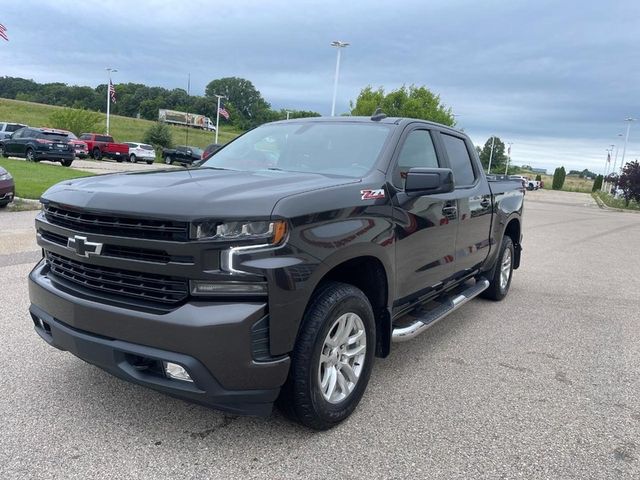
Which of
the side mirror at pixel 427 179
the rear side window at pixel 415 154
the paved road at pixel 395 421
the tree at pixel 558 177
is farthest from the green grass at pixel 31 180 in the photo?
the tree at pixel 558 177

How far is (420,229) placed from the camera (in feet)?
12.5

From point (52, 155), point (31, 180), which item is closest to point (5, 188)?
point (31, 180)

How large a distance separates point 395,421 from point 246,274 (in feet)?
4.80

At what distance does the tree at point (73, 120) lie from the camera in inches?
1756

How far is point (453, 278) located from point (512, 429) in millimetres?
1668

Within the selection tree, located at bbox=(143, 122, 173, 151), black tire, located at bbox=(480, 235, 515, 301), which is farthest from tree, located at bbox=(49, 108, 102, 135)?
black tire, located at bbox=(480, 235, 515, 301)

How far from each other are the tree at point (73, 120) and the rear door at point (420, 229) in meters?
46.5

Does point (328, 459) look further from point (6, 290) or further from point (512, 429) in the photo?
point (6, 290)

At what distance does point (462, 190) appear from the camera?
478cm

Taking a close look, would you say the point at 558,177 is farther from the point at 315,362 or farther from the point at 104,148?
the point at 315,362

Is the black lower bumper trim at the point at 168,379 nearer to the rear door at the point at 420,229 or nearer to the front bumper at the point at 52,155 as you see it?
the rear door at the point at 420,229

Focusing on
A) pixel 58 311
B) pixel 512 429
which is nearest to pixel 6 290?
A: pixel 58 311

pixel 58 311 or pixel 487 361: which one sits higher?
pixel 58 311

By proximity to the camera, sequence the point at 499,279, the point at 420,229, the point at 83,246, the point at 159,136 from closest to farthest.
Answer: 1. the point at 83,246
2. the point at 420,229
3. the point at 499,279
4. the point at 159,136
